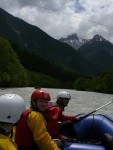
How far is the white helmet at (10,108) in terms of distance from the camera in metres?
3.26

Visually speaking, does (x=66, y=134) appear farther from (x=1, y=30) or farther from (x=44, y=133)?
(x=1, y=30)

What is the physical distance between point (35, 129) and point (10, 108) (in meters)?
1.00

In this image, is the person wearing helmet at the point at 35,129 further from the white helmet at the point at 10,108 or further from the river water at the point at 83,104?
the river water at the point at 83,104

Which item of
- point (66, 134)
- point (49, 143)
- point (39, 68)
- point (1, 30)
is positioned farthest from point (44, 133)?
point (1, 30)

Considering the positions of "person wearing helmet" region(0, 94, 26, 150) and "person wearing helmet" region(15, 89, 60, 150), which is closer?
"person wearing helmet" region(0, 94, 26, 150)

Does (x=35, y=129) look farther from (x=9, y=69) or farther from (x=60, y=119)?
(x=9, y=69)

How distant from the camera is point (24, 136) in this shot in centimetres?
457

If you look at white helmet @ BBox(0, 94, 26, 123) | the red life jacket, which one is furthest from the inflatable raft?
white helmet @ BBox(0, 94, 26, 123)

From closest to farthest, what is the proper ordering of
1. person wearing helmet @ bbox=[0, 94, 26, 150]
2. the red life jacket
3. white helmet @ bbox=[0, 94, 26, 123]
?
person wearing helmet @ bbox=[0, 94, 26, 150] < white helmet @ bbox=[0, 94, 26, 123] < the red life jacket

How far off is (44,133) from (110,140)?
2356mm

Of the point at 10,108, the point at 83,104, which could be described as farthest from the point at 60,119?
the point at 83,104

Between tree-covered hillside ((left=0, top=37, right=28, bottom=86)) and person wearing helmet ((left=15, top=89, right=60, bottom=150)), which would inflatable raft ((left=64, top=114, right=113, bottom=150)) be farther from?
tree-covered hillside ((left=0, top=37, right=28, bottom=86))

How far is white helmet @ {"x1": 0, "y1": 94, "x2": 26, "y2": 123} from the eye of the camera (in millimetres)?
3260

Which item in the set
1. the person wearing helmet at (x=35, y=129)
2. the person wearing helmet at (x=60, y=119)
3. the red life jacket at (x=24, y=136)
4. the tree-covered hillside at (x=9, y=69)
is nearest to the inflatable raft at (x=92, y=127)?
the person wearing helmet at (x=60, y=119)
